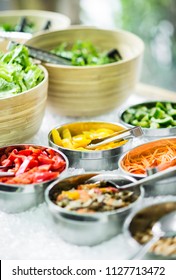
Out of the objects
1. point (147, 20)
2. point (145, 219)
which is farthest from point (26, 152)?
point (147, 20)

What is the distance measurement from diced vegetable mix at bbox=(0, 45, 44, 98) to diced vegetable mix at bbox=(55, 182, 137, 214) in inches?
19.4

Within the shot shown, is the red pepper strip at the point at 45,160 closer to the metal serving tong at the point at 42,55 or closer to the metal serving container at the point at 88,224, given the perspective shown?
the metal serving container at the point at 88,224

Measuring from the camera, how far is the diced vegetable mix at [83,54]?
221 cm

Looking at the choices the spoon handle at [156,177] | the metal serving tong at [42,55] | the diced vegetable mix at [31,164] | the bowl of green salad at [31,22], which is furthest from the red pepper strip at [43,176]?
the bowl of green salad at [31,22]

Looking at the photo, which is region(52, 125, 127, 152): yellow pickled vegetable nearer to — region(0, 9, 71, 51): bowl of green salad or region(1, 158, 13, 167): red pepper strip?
region(1, 158, 13, 167): red pepper strip

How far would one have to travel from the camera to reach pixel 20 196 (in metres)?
1.51

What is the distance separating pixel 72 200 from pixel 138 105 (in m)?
0.76

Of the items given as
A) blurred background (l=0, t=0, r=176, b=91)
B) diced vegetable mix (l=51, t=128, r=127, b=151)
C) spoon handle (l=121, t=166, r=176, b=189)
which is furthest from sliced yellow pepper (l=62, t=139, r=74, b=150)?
blurred background (l=0, t=0, r=176, b=91)

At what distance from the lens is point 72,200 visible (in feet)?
4.73

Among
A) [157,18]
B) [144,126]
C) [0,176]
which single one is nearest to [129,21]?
[157,18]

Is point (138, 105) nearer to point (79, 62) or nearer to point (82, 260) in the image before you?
point (79, 62)

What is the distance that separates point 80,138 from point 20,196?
395mm

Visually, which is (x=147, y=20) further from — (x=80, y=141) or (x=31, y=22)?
(x=80, y=141)

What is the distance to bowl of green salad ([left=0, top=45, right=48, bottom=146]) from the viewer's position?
1761mm
